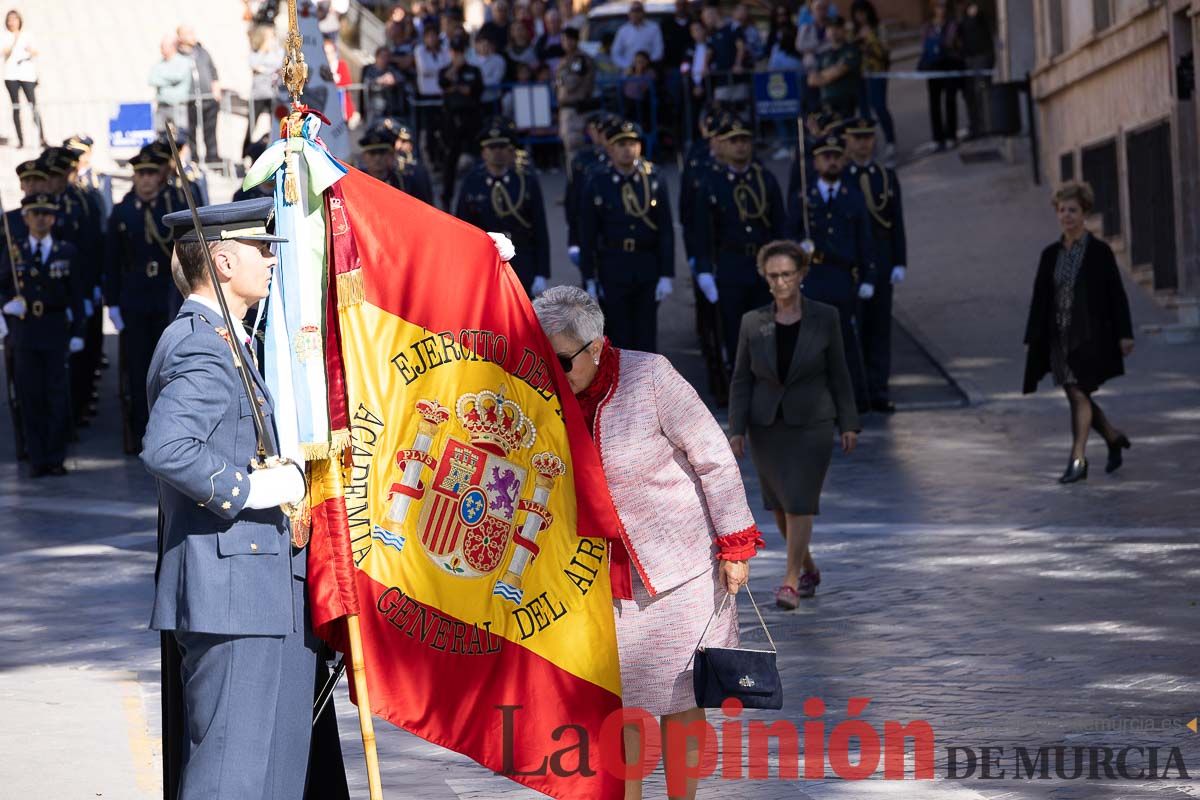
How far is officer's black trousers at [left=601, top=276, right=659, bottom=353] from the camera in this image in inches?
637

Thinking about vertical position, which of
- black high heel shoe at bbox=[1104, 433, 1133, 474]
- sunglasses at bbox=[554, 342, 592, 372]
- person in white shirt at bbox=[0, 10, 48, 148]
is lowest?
black high heel shoe at bbox=[1104, 433, 1133, 474]

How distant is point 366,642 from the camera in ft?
18.3

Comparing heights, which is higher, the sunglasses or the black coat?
the sunglasses

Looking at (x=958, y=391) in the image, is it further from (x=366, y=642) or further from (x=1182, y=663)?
(x=366, y=642)

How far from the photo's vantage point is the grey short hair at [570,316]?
6043mm

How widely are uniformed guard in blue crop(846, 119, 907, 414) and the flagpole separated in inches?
414

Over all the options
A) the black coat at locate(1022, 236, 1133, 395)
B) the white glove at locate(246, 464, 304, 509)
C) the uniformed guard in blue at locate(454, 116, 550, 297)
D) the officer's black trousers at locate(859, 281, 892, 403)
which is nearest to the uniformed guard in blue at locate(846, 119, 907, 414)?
the officer's black trousers at locate(859, 281, 892, 403)

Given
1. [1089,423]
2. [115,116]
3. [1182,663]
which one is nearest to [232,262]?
[1182,663]

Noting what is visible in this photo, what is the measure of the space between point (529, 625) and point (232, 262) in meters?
1.48

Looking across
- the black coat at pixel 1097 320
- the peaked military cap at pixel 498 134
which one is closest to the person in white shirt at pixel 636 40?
the peaked military cap at pixel 498 134

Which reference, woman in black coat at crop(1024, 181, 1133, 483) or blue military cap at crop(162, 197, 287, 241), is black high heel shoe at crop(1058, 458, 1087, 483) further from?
blue military cap at crop(162, 197, 287, 241)

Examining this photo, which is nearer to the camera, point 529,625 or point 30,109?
point 529,625

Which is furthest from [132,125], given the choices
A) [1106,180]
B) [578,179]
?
[1106,180]

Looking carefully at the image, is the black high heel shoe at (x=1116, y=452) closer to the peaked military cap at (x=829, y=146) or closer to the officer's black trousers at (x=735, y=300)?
the peaked military cap at (x=829, y=146)
